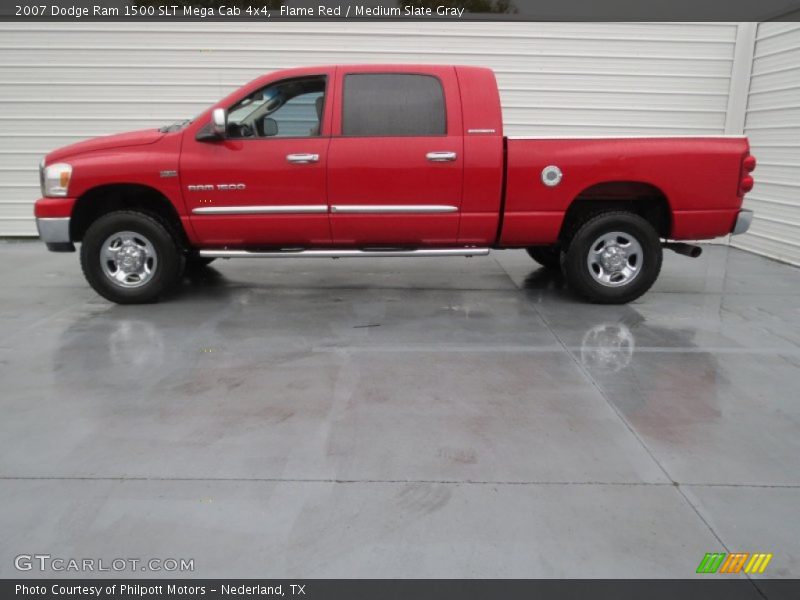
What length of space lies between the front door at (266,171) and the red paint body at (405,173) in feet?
0.04

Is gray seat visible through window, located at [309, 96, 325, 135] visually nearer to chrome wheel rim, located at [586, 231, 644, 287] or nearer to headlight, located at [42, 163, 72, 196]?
headlight, located at [42, 163, 72, 196]

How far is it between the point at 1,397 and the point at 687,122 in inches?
367

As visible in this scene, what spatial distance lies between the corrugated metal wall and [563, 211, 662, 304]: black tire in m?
3.61

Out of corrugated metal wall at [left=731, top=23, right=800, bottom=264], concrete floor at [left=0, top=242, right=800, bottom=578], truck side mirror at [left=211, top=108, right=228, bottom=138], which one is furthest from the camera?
corrugated metal wall at [left=731, top=23, right=800, bottom=264]

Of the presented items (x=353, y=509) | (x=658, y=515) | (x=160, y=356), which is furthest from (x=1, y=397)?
(x=658, y=515)

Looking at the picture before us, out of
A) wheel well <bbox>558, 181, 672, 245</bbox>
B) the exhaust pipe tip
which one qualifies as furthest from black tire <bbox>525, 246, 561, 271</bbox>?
the exhaust pipe tip

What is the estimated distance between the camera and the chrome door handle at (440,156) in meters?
5.74

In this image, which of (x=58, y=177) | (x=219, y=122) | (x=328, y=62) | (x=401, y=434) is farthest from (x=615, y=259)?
(x=328, y=62)

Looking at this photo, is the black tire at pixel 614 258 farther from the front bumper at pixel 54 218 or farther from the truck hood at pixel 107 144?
the front bumper at pixel 54 218

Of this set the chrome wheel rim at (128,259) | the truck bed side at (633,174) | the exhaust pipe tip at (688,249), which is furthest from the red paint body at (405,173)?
the chrome wheel rim at (128,259)

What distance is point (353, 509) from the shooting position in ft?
9.52

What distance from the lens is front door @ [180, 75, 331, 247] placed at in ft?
18.9

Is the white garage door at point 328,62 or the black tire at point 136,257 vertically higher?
the white garage door at point 328,62

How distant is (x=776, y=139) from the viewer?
29.3ft
